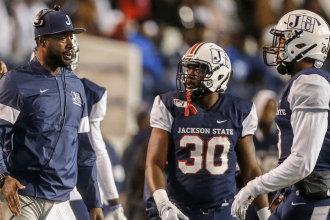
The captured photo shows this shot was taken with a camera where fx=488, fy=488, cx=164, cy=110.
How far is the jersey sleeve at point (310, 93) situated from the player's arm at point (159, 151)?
0.93 meters

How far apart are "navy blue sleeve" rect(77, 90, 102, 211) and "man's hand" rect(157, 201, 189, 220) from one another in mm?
689

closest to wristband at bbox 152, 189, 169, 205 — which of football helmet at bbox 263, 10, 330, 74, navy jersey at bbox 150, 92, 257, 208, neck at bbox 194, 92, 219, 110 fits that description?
navy jersey at bbox 150, 92, 257, 208

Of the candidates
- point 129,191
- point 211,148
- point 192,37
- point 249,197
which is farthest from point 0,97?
point 192,37

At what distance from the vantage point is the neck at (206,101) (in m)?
3.66

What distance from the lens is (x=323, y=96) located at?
2.98 meters

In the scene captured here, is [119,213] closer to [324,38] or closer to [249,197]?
[249,197]

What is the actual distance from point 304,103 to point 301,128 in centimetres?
15

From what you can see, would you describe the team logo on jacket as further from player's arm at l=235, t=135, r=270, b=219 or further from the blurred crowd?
the blurred crowd

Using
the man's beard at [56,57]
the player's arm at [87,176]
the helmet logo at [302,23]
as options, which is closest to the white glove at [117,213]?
the player's arm at [87,176]

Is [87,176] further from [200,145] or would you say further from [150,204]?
[200,145]

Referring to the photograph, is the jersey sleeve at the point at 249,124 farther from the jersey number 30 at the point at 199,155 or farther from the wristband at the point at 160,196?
the wristband at the point at 160,196

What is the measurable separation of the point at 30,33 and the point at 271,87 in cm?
421

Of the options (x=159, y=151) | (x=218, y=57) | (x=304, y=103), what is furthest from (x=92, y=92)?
(x=304, y=103)

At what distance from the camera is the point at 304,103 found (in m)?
3.00
